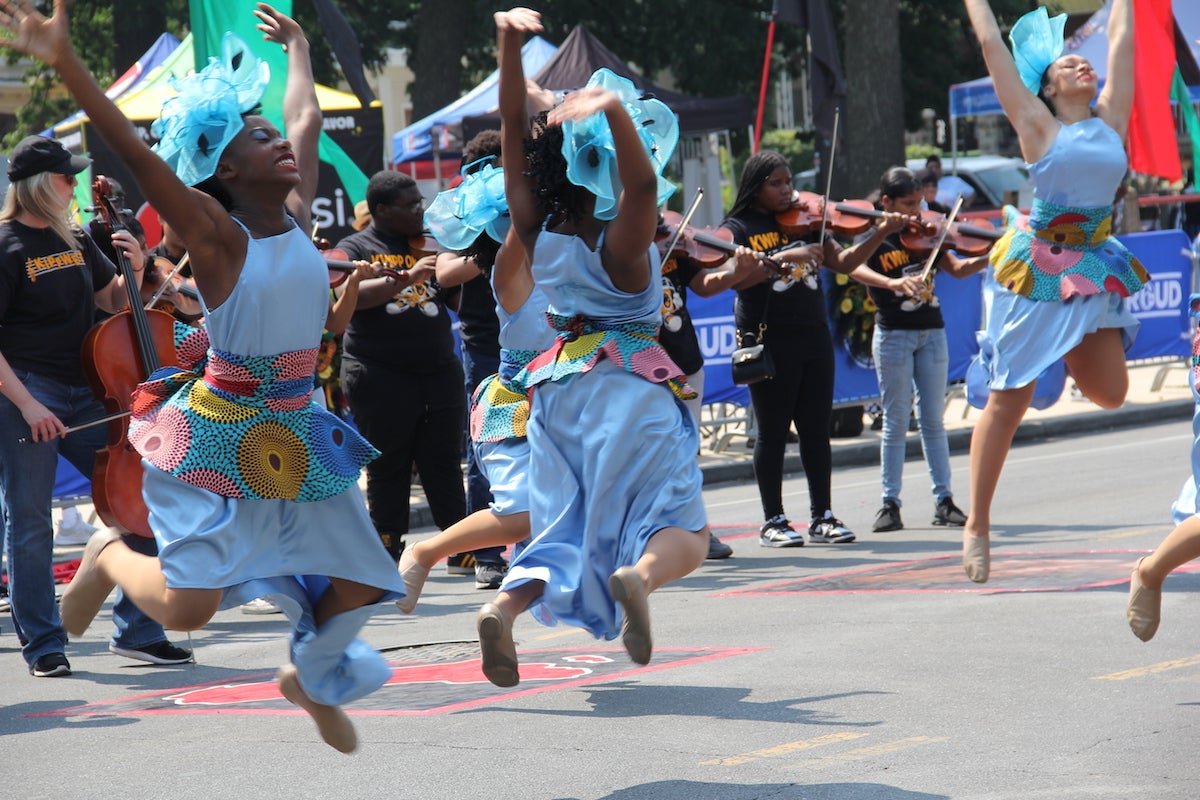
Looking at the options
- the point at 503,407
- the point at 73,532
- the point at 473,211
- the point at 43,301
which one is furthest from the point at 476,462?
the point at 73,532

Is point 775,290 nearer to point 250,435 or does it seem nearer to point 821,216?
point 821,216

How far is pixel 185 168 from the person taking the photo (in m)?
4.64

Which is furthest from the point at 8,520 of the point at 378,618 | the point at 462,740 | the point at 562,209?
the point at 562,209

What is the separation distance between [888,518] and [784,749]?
530 centimetres

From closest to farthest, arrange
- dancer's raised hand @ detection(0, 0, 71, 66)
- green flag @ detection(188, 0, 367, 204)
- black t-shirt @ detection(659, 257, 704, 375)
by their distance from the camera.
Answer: dancer's raised hand @ detection(0, 0, 71, 66) → black t-shirt @ detection(659, 257, 704, 375) → green flag @ detection(188, 0, 367, 204)

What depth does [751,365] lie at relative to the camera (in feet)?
29.9

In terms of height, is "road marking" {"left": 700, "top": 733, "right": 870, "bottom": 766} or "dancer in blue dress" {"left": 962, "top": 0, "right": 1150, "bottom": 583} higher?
"dancer in blue dress" {"left": 962, "top": 0, "right": 1150, "bottom": 583}

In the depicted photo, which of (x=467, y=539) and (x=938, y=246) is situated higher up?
(x=938, y=246)

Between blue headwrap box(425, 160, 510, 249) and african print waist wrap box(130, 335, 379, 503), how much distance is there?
1449 mm

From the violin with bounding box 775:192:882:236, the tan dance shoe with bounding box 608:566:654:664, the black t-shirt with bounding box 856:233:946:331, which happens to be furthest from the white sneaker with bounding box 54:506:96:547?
the tan dance shoe with bounding box 608:566:654:664

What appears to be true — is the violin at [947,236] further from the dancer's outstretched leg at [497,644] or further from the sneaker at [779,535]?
the dancer's outstretched leg at [497,644]

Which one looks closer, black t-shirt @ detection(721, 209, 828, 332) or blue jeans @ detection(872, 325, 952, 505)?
black t-shirt @ detection(721, 209, 828, 332)

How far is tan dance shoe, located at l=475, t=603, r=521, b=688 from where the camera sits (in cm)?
462

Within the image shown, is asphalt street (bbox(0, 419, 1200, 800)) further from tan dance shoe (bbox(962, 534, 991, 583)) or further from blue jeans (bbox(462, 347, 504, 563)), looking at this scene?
blue jeans (bbox(462, 347, 504, 563))
